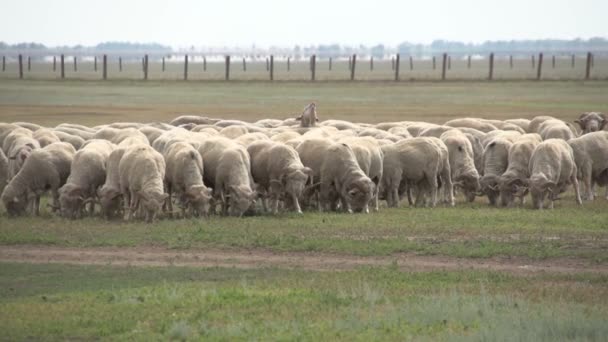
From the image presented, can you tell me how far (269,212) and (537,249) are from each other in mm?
6756

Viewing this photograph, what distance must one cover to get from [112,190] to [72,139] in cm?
538

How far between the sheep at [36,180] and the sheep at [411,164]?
22.0ft

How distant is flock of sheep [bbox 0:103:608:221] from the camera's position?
23281 millimetres

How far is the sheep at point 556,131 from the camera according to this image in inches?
1187

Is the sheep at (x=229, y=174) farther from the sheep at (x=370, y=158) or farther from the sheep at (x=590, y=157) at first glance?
A: the sheep at (x=590, y=157)

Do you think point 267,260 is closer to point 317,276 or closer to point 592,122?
point 317,276

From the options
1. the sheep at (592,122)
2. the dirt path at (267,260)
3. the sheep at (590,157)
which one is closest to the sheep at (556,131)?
the sheep at (592,122)

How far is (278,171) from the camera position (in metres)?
24.2

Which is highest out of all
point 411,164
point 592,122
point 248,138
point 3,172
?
point 248,138

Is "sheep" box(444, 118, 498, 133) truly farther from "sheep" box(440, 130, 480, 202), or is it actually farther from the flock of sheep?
"sheep" box(440, 130, 480, 202)

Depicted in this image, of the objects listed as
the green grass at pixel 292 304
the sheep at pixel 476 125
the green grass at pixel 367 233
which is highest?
the sheep at pixel 476 125

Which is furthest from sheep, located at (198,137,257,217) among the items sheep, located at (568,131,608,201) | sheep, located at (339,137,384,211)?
sheep, located at (568,131,608,201)

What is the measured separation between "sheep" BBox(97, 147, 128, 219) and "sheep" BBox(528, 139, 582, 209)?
328 inches

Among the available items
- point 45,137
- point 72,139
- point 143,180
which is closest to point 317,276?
point 143,180
